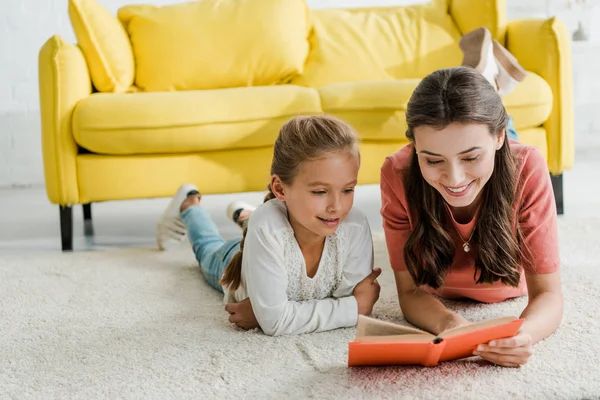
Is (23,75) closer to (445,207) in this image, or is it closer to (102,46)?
(102,46)

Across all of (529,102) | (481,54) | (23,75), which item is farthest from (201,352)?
(23,75)

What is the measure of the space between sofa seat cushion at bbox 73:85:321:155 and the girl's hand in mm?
1509

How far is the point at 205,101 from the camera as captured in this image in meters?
2.78

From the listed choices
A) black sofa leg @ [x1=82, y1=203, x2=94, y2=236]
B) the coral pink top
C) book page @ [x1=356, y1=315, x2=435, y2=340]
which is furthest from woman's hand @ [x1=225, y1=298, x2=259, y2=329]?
black sofa leg @ [x1=82, y1=203, x2=94, y2=236]

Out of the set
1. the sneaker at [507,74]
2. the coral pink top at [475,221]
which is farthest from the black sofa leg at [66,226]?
the sneaker at [507,74]

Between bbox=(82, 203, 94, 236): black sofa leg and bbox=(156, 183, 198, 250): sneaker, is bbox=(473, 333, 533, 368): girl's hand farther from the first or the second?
bbox=(82, 203, 94, 236): black sofa leg

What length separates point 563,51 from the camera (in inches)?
116

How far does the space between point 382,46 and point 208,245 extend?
5.11 feet

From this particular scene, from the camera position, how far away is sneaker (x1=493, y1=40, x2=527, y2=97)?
2.72 meters

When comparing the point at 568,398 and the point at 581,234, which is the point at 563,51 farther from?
the point at 568,398

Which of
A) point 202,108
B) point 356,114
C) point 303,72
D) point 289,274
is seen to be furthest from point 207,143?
point 289,274

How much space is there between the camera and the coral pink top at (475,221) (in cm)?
162

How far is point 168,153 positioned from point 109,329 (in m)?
1.06

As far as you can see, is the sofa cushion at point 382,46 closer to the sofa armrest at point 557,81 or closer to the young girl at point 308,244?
the sofa armrest at point 557,81
